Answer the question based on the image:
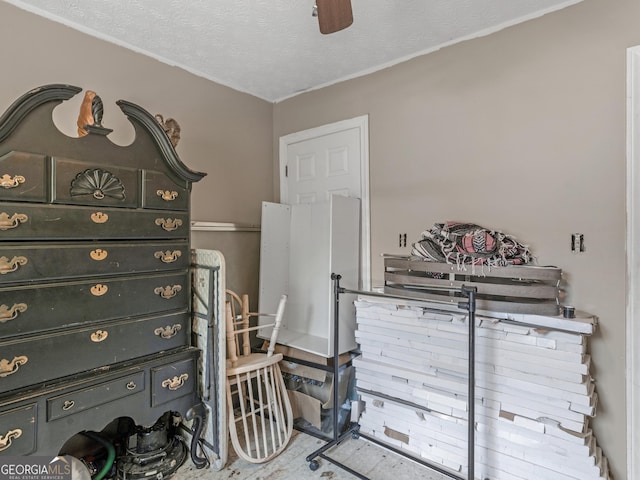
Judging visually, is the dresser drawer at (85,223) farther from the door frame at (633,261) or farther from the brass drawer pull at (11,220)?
the door frame at (633,261)

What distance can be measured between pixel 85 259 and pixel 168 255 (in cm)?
37

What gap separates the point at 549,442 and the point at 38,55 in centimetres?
319

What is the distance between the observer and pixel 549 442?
67.5 inches

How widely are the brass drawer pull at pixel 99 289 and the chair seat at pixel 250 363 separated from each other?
0.78 m

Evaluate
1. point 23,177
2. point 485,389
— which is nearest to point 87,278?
point 23,177

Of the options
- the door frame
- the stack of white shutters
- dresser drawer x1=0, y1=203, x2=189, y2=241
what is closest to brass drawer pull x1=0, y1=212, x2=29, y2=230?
dresser drawer x1=0, y1=203, x2=189, y2=241

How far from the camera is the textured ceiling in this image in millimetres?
1872

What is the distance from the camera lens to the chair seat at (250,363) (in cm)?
204

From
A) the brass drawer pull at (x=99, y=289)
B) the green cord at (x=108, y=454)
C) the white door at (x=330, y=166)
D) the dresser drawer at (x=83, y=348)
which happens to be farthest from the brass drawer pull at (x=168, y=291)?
the white door at (x=330, y=166)

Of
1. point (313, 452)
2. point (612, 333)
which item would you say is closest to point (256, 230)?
point (313, 452)

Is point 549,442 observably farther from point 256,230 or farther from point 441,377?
point 256,230

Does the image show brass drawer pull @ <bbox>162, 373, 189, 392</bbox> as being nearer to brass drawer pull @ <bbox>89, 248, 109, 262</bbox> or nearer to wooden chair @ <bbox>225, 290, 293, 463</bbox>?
wooden chair @ <bbox>225, 290, 293, 463</bbox>

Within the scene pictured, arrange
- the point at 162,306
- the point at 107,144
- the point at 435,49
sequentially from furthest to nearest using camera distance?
1. the point at 435,49
2. the point at 162,306
3. the point at 107,144

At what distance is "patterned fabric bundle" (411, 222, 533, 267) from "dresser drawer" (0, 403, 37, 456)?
6.26 ft
